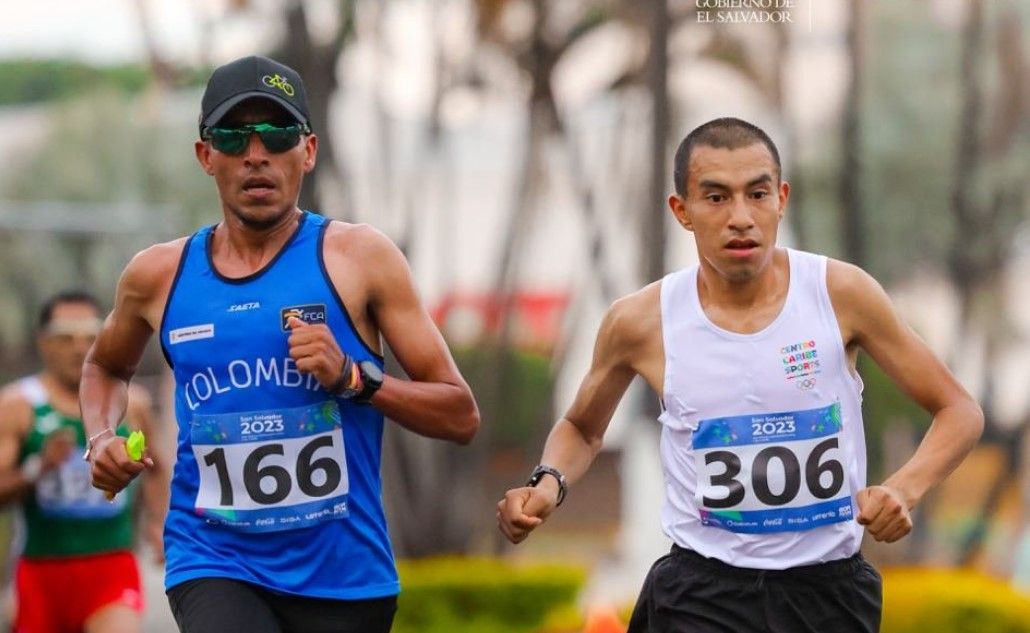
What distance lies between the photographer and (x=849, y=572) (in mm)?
4926

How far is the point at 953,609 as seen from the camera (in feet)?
36.9

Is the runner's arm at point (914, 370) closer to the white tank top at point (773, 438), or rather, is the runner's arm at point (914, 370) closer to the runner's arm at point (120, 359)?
the white tank top at point (773, 438)

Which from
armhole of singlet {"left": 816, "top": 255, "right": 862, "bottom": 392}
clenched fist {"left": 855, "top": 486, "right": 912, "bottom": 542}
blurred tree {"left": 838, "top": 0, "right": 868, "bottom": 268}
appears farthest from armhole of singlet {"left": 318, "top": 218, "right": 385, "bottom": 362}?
blurred tree {"left": 838, "top": 0, "right": 868, "bottom": 268}

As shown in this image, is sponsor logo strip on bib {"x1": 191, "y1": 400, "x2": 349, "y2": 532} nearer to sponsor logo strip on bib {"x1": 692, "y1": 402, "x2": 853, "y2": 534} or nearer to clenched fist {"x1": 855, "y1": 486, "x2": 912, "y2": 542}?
sponsor logo strip on bib {"x1": 692, "y1": 402, "x2": 853, "y2": 534}

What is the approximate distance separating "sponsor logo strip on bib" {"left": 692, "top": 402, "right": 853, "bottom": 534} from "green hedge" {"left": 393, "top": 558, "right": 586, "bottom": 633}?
9.31 m

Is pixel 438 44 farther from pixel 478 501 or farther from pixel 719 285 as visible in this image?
pixel 719 285

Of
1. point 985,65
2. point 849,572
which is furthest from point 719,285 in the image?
point 985,65

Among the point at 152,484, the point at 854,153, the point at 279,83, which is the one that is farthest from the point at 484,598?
the point at 279,83

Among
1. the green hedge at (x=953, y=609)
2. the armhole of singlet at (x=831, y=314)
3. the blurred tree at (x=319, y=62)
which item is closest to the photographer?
the armhole of singlet at (x=831, y=314)

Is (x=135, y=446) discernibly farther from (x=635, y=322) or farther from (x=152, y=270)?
(x=635, y=322)

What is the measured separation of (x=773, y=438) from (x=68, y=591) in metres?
4.51

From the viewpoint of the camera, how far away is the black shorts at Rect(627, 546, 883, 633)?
4.87m

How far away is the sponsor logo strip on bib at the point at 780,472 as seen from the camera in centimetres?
485

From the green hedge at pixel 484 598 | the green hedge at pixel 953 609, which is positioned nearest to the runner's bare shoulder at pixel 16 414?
the green hedge at pixel 953 609
